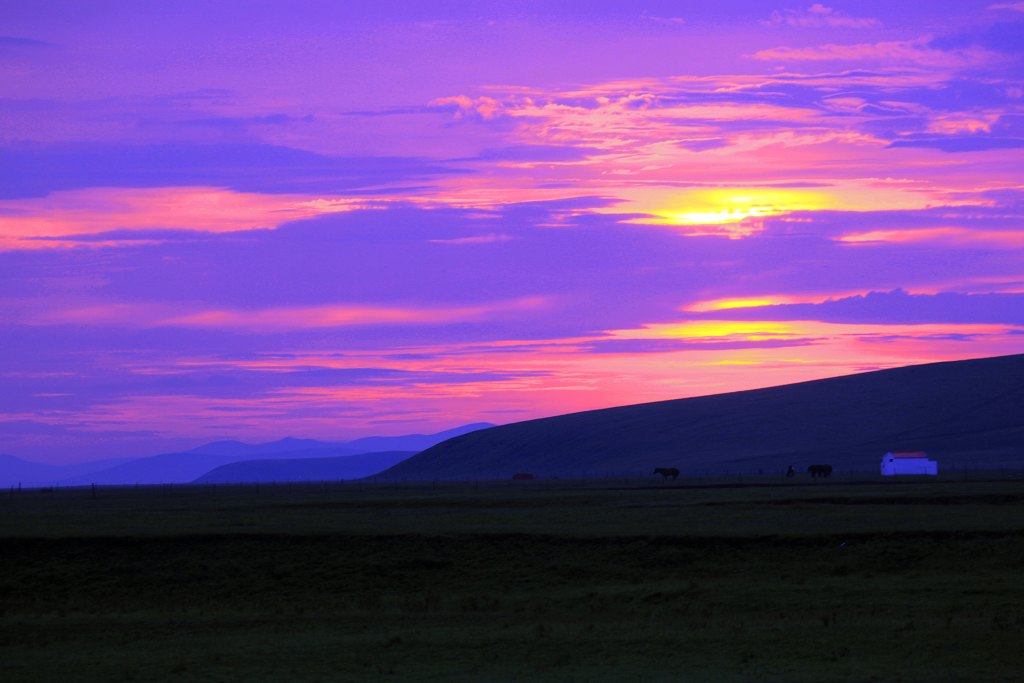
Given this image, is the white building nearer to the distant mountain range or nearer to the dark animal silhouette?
the dark animal silhouette

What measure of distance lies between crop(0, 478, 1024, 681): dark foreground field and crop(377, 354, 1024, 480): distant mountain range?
85527 mm

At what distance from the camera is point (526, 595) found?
3359 cm

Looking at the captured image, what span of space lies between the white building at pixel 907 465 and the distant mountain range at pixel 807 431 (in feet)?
52.8

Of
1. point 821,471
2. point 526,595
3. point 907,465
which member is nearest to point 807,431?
point 907,465

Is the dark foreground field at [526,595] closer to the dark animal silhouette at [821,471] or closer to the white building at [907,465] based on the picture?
the dark animal silhouette at [821,471]

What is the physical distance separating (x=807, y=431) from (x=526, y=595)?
436 ft

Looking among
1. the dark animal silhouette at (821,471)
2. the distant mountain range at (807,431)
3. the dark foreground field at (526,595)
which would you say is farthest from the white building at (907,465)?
the dark foreground field at (526,595)

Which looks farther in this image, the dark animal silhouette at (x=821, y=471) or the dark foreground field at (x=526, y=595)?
the dark animal silhouette at (x=821, y=471)

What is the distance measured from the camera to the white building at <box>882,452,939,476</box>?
103 meters

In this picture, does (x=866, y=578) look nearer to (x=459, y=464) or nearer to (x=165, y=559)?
(x=165, y=559)

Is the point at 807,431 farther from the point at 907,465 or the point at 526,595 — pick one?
the point at 526,595

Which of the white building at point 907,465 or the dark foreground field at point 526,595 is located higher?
the white building at point 907,465

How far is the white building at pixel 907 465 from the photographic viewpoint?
103062 millimetres

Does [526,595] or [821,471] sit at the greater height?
[821,471]
